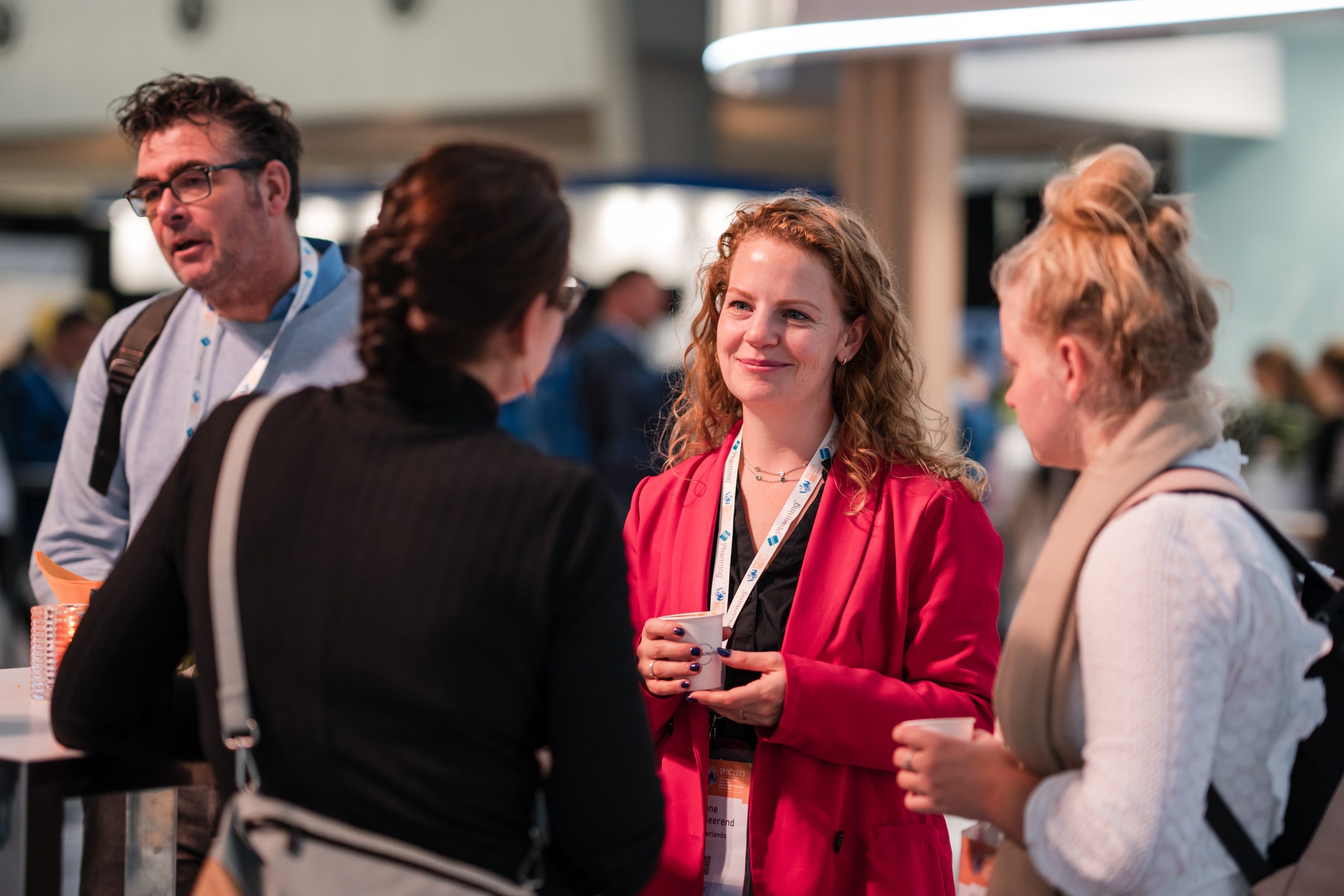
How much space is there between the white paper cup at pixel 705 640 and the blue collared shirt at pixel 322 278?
48.3 inches

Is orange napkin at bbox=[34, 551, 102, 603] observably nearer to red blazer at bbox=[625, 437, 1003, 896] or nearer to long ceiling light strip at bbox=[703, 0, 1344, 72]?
red blazer at bbox=[625, 437, 1003, 896]

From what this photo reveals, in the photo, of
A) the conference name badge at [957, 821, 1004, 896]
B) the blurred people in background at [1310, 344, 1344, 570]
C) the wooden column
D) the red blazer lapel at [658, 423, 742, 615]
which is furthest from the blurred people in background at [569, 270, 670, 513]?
the conference name badge at [957, 821, 1004, 896]

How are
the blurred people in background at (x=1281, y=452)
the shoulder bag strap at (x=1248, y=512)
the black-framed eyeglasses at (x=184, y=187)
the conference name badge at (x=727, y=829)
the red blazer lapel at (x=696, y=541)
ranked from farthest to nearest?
the blurred people in background at (x=1281, y=452) → the black-framed eyeglasses at (x=184, y=187) → the red blazer lapel at (x=696, y=541) → the conference name badge at (x=727, y=829) → the shoulder bag strap at (x=1248, y=512)

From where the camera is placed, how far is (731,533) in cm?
202

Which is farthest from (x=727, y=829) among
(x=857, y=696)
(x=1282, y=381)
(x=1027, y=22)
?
(x=1282, y=381)

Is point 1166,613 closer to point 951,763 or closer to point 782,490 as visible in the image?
point 951,763

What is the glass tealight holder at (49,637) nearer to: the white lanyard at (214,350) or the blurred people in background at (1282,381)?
the white lanyard at (214,350)

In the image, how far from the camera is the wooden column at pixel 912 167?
22.0ft

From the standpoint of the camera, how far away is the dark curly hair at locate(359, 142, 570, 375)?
130cm

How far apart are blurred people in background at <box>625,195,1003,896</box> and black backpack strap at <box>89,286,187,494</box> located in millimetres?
1071

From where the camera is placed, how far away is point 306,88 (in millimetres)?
9852

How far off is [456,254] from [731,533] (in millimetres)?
859

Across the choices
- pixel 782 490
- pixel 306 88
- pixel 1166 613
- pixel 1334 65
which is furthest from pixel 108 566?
pixel 1334 65

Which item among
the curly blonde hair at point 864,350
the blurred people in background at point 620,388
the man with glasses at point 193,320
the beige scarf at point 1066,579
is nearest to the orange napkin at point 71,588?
the man with glasses at point 193,320
